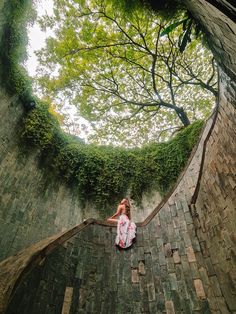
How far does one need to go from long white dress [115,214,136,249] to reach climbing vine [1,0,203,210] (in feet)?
13.7

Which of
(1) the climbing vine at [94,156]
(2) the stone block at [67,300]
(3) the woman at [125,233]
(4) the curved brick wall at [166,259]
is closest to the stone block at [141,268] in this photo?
(4) the curved brick wall at [166,259]

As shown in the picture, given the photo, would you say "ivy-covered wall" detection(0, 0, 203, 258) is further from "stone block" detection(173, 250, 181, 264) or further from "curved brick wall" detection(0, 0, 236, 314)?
"stone block" detection(173, 250, 181, 264)

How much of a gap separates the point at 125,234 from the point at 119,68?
26.7 feet

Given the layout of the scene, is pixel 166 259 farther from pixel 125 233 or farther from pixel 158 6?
pixel 158 6

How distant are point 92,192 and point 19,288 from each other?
6678 mm

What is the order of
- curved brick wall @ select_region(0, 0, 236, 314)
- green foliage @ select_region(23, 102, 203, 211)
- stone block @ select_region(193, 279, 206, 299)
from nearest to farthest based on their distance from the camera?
curved brick wall @ select_region(0, 0, 236, 314), stone block @ select_region(193, 279, 206, 299), green foliage @ select_region(23, 102, 203, 211)

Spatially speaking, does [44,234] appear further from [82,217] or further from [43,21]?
[43,21]

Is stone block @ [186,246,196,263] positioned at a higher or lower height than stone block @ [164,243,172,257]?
lower

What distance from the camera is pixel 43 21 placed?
28.6 feet

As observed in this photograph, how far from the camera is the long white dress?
4210 mm

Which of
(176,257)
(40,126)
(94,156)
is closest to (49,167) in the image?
(40,126)

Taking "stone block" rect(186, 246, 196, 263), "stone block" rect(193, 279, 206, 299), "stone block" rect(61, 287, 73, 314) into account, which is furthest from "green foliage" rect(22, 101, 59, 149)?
"stone block" rect(193, 279, 206, 299)

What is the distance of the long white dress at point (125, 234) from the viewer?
4.21 m

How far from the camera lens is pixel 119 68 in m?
9.91
